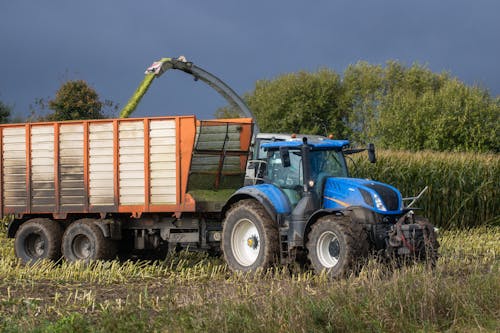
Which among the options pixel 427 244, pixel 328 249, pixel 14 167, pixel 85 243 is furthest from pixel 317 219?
pixel 14 167

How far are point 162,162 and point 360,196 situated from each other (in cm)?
370

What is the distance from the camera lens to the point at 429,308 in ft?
26.8

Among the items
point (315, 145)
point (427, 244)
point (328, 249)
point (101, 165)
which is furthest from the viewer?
point (101, 165)

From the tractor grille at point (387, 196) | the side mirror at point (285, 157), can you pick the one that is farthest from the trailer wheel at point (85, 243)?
the tractor grille at point (387, 196)

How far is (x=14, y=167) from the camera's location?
15.4 meters

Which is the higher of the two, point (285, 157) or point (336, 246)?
point (285, 157)

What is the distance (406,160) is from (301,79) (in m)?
32.8

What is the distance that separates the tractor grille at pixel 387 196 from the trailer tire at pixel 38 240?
6.29m

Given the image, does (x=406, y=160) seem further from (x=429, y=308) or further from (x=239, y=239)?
(x=429, y=308)

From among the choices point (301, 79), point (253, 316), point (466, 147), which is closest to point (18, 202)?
point (253, 316)

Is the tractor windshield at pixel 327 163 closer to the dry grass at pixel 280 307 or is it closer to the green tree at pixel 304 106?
the dry grass at pixel 280 307

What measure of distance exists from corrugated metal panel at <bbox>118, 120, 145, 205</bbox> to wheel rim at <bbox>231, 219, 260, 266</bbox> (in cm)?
219

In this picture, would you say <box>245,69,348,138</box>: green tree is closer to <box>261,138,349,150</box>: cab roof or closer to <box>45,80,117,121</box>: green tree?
A: <box>45,80,117,121</box>: green tree

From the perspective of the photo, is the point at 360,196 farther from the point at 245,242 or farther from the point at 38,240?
the point at 38,240
